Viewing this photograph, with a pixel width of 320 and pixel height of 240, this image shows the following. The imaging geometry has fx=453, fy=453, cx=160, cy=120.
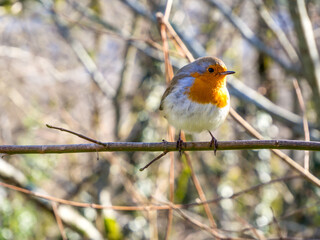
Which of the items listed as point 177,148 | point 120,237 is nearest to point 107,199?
point 120,237

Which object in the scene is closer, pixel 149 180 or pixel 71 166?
pixel 149 180

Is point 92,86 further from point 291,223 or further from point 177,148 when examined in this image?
point 177,148

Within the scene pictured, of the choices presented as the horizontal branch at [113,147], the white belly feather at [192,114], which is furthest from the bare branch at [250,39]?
the horizontal branch at [113,147]

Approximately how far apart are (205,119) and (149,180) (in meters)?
2.65

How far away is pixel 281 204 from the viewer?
5664mm

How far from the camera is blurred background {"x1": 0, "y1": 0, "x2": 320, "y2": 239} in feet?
16.4

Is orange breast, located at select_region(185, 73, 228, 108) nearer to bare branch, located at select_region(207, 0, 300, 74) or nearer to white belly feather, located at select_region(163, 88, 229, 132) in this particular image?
white belly feather, located at select_region(163, 88, 229, 132)

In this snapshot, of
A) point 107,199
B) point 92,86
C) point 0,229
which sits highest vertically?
point 92,86

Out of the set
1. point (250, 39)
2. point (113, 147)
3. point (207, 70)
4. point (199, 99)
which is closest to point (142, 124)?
point (250, 39)

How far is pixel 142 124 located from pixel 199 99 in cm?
261

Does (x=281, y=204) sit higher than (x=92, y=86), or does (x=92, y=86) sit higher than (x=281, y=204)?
(x=92, y=86)

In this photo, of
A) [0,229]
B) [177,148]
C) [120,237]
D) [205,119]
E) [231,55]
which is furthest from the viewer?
[231,55]

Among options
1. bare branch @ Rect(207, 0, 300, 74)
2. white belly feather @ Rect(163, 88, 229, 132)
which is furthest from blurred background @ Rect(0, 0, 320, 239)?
white belly feather @ Rect(163, 88, 229, 132)

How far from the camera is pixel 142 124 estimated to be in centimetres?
557
